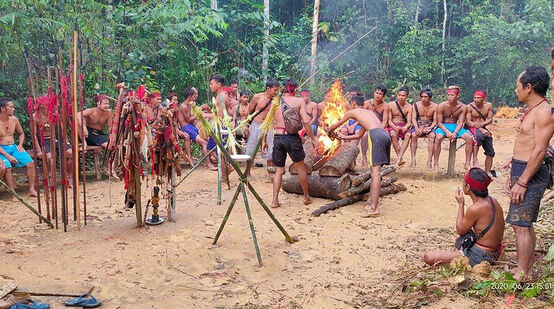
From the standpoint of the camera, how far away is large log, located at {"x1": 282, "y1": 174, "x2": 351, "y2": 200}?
734 cm

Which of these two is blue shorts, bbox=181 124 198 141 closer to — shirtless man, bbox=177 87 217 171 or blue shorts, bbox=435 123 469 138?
shirtless man, bbox=177 87 217 171

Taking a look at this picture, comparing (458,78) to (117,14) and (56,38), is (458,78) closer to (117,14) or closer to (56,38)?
(117,14)

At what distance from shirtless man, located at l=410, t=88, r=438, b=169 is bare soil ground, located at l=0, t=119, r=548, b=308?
7.69 ft

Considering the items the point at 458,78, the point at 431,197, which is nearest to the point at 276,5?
the point at 458,78

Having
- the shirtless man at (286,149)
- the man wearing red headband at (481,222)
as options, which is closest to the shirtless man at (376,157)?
the shirtless man at (286,149)

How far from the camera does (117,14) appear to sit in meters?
10.5

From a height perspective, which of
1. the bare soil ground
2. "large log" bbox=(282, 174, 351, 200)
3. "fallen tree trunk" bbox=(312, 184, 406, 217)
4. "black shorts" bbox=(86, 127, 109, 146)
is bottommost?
the bare soil ground

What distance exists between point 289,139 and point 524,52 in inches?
638

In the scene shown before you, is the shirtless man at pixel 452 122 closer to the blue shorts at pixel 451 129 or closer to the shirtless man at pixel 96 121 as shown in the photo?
the blue shorts at pixel 451 129

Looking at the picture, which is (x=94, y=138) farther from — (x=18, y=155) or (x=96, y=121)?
(x=18, y=155)

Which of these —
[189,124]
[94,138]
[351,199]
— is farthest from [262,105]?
[94,138]

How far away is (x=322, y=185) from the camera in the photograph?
24.5 ft

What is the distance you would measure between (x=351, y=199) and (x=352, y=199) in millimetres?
24

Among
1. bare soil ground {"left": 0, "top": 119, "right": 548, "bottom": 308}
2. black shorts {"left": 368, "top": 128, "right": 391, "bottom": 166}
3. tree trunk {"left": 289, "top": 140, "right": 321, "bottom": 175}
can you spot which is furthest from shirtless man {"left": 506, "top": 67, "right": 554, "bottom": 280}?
tree trunk {"left": 289, "top": 140, "right": 321, "bottom": 175}
